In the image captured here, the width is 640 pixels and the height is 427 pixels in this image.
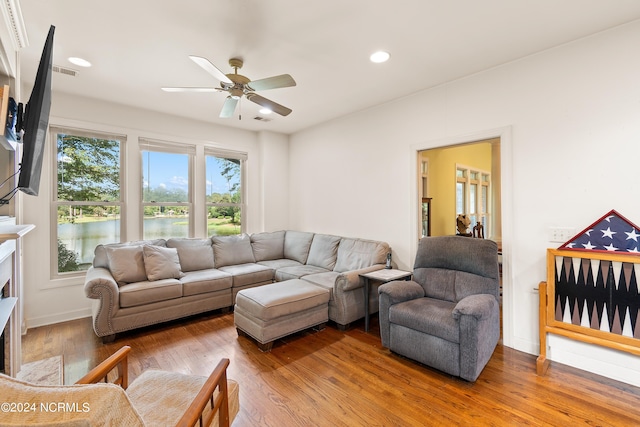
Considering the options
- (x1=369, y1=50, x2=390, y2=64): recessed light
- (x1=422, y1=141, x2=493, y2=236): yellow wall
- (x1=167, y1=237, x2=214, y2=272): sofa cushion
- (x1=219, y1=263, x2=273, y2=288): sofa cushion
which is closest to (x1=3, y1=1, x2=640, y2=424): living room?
(x1=369, y1=50, x2=390, y2=64): recessed light

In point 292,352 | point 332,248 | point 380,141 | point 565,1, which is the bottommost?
point 292,352

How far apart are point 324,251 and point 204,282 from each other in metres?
1.72

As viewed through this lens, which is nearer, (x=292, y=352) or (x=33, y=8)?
(x=33, y=8)

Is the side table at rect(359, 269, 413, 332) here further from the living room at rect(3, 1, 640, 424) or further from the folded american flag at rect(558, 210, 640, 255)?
the folded american flag at rect(558, 210, 640, 255)

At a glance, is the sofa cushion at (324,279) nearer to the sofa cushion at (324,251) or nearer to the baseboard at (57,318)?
the sofa cushion at (324,251)

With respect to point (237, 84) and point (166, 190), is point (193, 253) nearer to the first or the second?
point (166, 190)

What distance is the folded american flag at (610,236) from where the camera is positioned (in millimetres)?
2189

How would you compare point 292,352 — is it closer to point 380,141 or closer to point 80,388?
point 80,388

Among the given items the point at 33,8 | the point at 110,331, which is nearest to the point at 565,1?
the point at 33,8

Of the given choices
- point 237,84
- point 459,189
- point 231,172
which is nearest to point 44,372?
point 237,84

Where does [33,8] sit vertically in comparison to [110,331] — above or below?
above

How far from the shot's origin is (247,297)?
117 inches

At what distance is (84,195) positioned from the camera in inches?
151

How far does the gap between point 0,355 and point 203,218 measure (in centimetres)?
293
